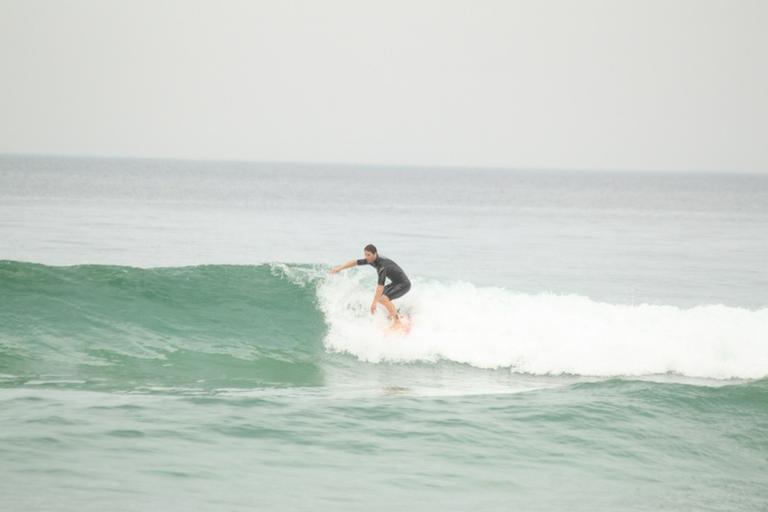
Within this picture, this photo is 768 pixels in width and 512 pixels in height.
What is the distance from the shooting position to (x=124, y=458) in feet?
29.8

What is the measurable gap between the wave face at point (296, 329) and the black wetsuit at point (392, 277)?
0.77 metres

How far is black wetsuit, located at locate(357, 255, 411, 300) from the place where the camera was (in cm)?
1581

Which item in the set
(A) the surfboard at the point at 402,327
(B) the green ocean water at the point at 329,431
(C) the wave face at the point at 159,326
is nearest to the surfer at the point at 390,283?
(A) the surfboard at the point at 402,327

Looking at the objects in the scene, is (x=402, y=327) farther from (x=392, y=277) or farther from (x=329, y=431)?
(x=329, y=431)

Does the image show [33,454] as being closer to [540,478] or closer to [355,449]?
[355,449]

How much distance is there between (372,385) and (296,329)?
3.96m

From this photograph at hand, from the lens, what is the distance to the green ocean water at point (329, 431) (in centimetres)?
862

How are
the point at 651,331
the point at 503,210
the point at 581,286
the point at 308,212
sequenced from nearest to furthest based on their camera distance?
the point at 651,331, the point at 581,286, the point at 308,212, the point at 503,210

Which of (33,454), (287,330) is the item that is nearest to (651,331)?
(287,330)

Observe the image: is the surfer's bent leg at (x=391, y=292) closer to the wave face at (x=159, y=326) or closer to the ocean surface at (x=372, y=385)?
the ocean surface at (x=372, y=385)

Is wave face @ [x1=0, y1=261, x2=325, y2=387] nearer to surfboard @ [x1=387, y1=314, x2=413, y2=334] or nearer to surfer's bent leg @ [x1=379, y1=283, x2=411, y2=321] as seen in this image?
surfboard @ [x1=387, y1=314, x2=413, y2=334]

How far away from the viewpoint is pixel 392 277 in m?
16.1

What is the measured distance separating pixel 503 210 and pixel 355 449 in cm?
6053

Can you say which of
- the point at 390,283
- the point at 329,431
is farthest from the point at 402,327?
the point at 329,431
